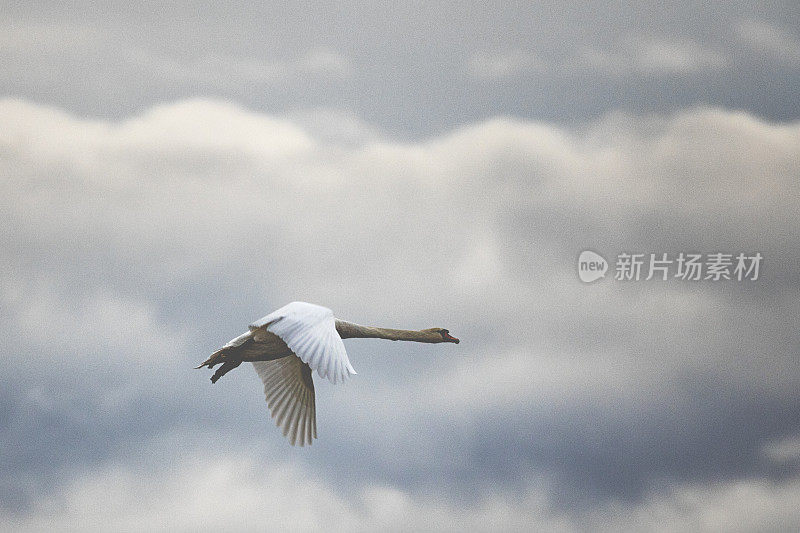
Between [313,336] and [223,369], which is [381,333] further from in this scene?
[313,336]

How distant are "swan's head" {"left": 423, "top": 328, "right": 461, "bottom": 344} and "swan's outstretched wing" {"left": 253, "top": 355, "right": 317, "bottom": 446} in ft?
8.80

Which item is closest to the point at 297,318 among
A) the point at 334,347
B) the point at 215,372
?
the point at 334,347

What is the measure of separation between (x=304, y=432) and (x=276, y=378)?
1.25 metres

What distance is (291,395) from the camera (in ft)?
76.7

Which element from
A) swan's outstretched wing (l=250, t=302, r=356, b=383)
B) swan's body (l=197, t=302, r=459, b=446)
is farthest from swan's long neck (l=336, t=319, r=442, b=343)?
swan's outstretched wing (l=250, t=302, r=356, b=383)

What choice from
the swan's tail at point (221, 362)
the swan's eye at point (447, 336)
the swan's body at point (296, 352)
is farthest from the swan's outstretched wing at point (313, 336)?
the swan's eye at point (447, 336)

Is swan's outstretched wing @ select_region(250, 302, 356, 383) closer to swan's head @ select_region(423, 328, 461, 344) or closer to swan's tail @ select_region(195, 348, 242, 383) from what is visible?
swan's tail @ select_region(195, 348, 242, 383)

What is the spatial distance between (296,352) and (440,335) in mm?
5501

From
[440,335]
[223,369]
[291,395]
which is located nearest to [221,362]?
[223,369]

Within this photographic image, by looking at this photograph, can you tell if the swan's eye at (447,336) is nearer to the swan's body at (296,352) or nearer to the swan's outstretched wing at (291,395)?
the swan's body at (296,352)

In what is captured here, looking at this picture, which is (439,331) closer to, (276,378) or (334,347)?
(276,378)

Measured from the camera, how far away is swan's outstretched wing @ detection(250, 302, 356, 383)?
17484mm

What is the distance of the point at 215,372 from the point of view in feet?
68.9

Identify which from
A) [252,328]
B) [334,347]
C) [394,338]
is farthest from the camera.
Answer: [394,338]
